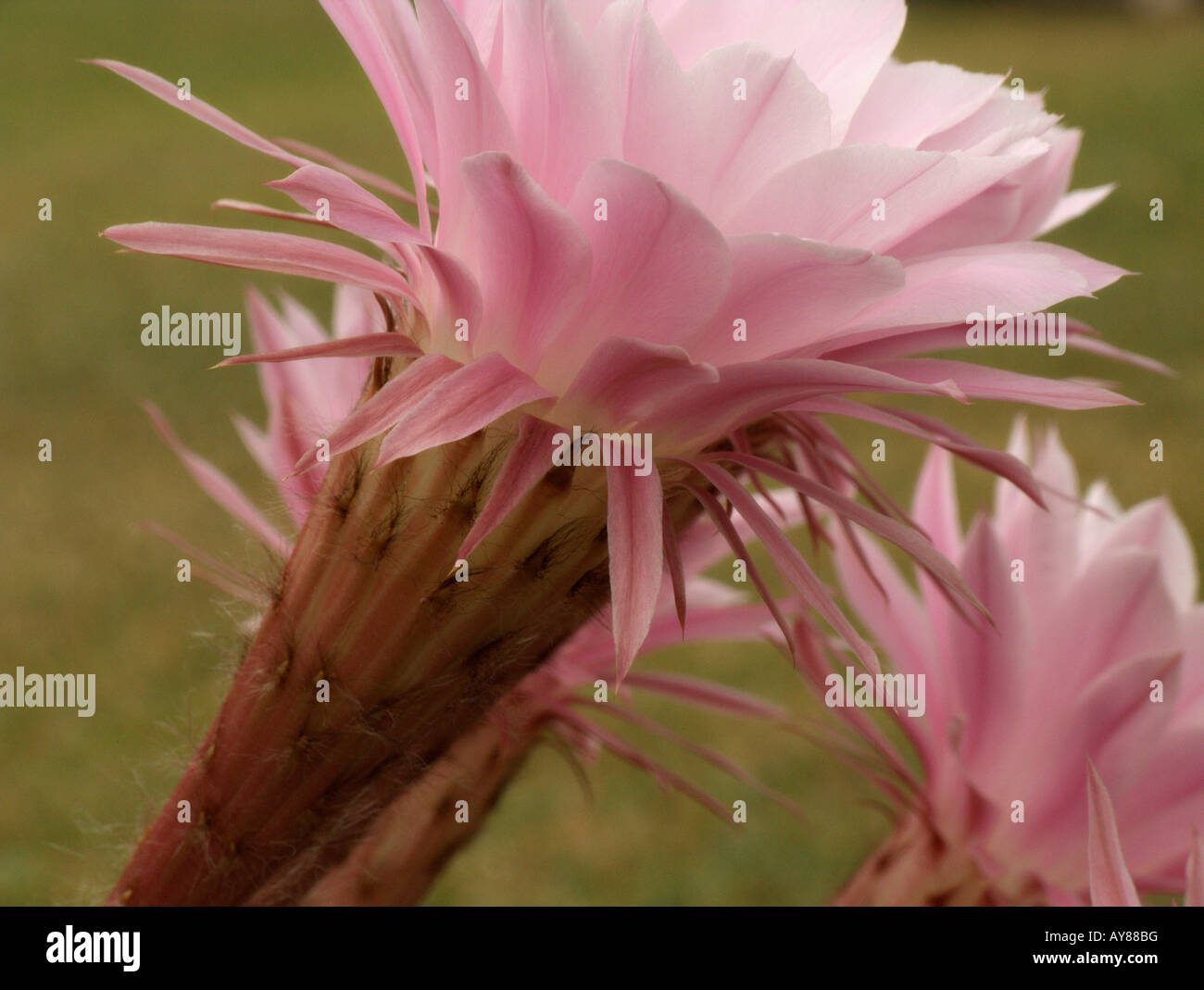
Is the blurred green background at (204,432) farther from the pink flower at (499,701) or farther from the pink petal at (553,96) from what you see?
the pink petal at (553,96)

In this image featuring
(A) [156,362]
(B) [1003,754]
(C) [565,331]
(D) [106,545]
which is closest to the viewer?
(C) [565,331]

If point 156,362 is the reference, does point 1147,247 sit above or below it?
above

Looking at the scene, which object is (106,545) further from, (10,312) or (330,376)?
(330,376)

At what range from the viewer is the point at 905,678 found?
17.9 inches

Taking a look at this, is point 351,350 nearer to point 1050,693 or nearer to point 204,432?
point 1050,693

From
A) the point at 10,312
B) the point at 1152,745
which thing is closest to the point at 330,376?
the point at 1152,745

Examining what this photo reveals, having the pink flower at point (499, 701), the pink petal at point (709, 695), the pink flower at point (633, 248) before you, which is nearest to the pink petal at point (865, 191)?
the pink flower at point (633, 248)

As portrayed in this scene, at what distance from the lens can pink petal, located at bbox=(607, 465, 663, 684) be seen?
285 mm

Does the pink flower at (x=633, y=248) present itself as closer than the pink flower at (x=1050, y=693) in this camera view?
Yes

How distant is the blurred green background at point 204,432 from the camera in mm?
1341

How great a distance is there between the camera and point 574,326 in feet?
1.01

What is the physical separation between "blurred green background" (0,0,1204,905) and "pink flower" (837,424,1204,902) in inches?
6.0

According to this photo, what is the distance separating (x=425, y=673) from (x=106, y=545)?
1.87m

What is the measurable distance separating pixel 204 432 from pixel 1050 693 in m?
2.16
